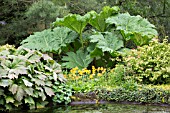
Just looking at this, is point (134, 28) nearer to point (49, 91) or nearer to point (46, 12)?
point (46, 12)

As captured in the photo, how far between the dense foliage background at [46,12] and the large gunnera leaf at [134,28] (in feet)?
4.69

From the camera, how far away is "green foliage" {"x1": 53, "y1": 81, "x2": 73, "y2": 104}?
18.6 feet

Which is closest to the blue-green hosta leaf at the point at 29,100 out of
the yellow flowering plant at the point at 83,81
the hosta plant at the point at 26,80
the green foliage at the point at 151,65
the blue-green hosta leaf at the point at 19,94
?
the hosta plant at the point at 26,80

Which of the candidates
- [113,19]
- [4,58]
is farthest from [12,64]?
[113,19]

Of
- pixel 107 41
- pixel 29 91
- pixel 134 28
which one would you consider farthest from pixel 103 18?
pixel 29 91

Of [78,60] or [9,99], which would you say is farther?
[78,60]

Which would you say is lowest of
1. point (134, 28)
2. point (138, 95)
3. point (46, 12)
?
point (138, 95)

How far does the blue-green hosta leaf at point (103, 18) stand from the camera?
25.8ft

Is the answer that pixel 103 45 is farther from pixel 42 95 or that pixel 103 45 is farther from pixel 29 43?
pixel 42 95

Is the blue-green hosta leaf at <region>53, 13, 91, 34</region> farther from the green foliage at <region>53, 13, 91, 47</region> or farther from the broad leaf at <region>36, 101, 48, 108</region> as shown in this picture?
the broad leaf at <region>36, 101, 48, 108</region>

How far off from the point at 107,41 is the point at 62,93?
234 cm

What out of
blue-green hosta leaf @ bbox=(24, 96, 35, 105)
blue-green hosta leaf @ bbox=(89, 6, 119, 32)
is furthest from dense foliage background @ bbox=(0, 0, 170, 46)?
blue-green hosta leaf @ bbox=(24, 96, 35, 105)

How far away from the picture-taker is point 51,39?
813 cm

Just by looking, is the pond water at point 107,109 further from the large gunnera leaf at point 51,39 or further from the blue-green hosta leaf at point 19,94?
the large gunnera leaf at point 51,39
